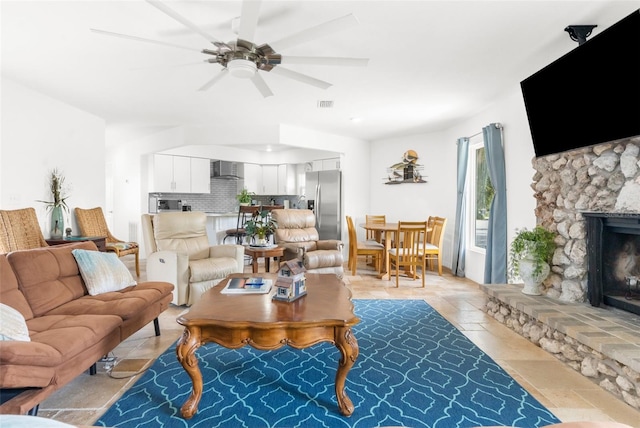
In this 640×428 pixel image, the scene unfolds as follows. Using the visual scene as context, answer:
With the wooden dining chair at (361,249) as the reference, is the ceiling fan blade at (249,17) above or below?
above

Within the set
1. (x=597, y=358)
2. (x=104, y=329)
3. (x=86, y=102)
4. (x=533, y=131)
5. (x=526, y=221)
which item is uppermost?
(x=86, y=102)

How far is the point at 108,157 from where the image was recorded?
7660 mm

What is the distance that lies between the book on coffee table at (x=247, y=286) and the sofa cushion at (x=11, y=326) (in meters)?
1.07

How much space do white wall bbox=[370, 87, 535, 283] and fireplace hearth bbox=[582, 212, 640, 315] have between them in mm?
984

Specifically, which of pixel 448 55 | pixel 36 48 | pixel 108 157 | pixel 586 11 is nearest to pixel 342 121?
pixel 448 55

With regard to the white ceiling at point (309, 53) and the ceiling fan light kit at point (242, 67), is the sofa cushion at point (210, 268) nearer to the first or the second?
the white ceiling at point (309, 53)

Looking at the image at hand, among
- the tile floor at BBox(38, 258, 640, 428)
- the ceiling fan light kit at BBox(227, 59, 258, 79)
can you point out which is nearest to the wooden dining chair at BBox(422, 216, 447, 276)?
the tile floor at BBox(38, 258, 640, 428)

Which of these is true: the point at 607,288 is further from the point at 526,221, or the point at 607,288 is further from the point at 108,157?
the point at 108,157

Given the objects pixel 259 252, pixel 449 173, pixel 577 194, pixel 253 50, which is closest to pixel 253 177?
pixel 259 252

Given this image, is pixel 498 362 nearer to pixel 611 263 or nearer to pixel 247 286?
pixel 611 263

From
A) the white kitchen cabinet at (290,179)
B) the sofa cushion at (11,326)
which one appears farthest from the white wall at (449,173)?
the sofa cushion at (11,326)

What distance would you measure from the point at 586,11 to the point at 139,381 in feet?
12.9

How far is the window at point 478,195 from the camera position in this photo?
201 inches

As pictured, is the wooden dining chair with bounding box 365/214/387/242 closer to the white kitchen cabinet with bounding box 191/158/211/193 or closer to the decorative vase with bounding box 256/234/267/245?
the decorative vase with bounding box 256/234/267/245
